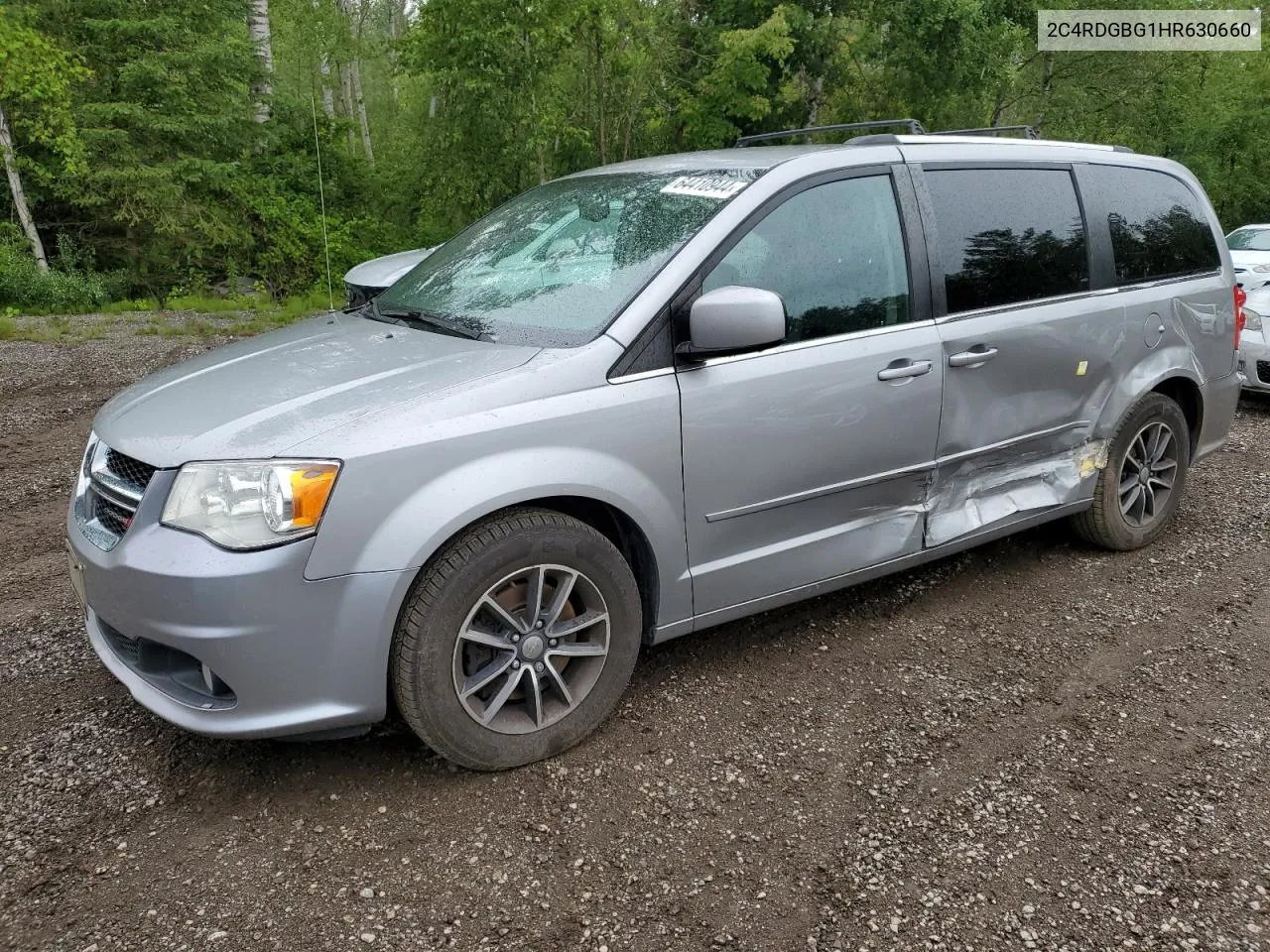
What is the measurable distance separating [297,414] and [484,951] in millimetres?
1443

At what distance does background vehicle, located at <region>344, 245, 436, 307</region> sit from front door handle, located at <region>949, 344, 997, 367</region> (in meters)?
2.31

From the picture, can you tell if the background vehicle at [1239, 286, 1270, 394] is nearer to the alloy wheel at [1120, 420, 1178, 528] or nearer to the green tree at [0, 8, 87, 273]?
the alloy wheel at [1120, 420, 1178, 528]

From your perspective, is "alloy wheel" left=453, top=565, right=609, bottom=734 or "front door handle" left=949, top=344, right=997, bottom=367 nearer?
"alloy wheel" left=453, top=565, right=609, bottom=734

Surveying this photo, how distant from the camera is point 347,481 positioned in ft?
8.11

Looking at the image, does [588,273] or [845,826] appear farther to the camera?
[588,273]

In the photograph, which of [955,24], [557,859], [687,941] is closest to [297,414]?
[557,859]

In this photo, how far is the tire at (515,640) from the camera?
2645mm

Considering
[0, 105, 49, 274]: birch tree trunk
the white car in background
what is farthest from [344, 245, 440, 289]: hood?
[0, 105, 49, 274]: birch tree trunk

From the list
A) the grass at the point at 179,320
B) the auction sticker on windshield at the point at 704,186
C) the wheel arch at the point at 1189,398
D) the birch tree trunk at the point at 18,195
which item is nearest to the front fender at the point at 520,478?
the auction sticker on windshield at the point at 704,186

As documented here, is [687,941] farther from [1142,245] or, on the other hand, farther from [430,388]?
[1142,245]

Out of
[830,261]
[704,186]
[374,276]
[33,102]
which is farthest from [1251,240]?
[33,102]

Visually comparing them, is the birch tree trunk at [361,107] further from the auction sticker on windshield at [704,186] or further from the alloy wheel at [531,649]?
the alloy wheel at [531,649]

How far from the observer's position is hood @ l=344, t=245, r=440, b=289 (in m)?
4.52

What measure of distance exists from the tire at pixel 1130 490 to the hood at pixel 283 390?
9.50 feet
